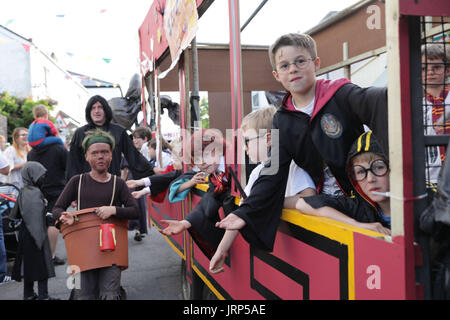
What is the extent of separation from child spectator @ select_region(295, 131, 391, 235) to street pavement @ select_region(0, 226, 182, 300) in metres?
2.59

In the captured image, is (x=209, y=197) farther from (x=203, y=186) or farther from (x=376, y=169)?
(x=376, y=169)

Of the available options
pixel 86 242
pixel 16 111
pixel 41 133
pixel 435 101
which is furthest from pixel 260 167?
pixel 16 111

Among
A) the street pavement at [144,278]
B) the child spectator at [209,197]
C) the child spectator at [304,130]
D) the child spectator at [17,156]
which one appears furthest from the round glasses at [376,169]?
the child spectator at [17,156]

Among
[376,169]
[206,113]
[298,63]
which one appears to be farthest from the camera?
[206,113]

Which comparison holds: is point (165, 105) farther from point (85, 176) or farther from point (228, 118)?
point (85, 176)

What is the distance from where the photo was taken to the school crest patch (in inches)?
61.4

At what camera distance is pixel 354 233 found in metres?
1.17

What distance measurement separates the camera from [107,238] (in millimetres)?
2635

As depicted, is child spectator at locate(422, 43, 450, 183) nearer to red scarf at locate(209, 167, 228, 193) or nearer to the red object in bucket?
red scarf at locate(209, 167, 228, 193)

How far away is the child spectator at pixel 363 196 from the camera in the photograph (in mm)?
1414

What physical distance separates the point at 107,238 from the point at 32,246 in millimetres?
1105

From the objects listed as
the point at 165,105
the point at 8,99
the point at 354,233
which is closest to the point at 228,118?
the point at 165,105

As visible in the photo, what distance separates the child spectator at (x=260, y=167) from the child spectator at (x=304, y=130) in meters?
0.06
